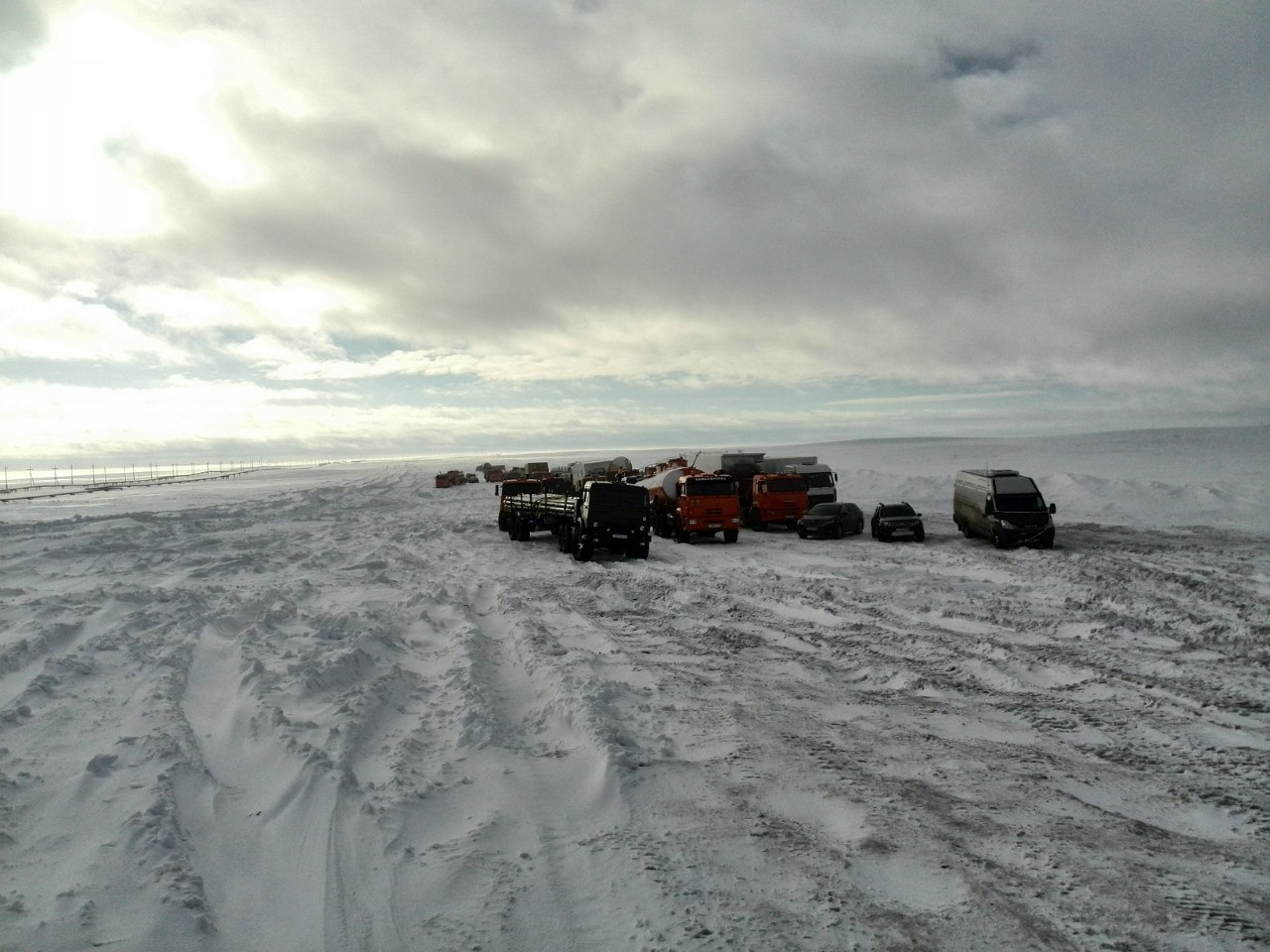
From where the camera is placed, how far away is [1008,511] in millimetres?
22344

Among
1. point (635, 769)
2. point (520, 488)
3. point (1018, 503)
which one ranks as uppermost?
point (520, 488)

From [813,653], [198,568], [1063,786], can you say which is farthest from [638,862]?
[198,568]

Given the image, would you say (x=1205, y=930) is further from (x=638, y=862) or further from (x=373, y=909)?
(x=373, y=909)

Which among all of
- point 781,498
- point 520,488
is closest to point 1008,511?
point 781,498

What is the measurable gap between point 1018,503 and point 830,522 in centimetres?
632

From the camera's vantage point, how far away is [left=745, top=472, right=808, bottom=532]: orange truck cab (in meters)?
29.5

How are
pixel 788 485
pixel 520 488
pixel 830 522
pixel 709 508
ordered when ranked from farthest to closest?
pixel 520 488
pixel 788 485
pixel 830 522
pixel 709 508

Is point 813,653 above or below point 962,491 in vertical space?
below

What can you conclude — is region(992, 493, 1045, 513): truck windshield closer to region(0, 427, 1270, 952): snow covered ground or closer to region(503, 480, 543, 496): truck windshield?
region(0, 427, 1270, 952): snow covered ground

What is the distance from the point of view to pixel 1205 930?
418 centimetres

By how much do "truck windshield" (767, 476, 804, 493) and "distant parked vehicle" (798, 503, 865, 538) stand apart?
5.50ft

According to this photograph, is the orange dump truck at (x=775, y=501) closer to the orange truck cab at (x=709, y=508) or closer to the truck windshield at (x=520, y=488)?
the orange truck cab at (x=709, y=508)

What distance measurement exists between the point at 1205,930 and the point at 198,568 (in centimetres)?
2004

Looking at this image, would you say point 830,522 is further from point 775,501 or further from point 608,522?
point 608,522
